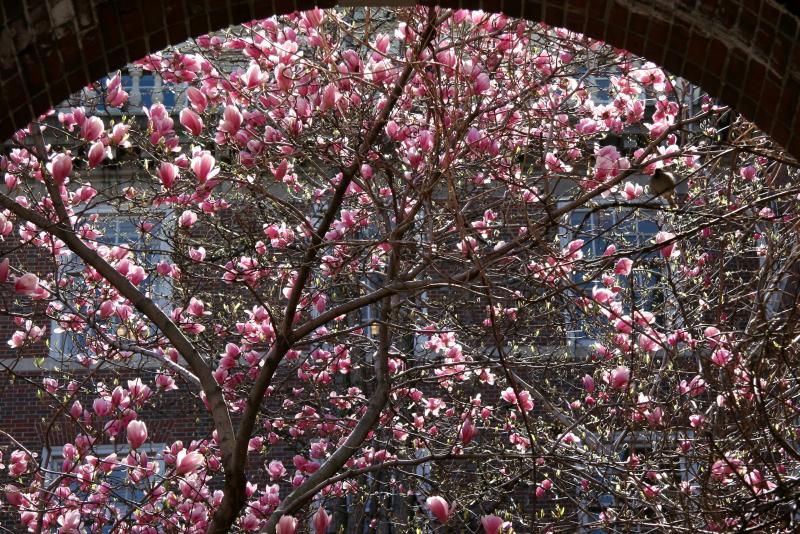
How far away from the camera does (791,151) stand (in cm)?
415

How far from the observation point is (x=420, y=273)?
30.4ft

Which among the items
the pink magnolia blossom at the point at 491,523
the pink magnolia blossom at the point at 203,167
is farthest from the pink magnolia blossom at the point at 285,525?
the pink magnolia blossom at the point at 203,167

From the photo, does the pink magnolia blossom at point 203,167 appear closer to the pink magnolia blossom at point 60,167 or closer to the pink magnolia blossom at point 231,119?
the pink magnolia blossom at point 231,119

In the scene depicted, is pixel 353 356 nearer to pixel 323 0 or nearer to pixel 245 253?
pixel 245 253

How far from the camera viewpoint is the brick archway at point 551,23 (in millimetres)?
3879

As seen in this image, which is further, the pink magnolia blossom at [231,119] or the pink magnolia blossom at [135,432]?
the pink magnolia blossom at [135,432]

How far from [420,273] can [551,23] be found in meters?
5.13

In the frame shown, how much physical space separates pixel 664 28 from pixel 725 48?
24cm

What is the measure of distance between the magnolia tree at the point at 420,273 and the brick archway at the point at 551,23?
102 centimetres

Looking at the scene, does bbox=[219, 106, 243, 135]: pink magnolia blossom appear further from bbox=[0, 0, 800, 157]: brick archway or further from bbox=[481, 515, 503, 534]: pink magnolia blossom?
bbox=[481, 515, 503, 534]: pink magnolia blossom

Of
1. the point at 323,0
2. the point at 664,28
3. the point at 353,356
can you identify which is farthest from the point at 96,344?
the point at 664,28

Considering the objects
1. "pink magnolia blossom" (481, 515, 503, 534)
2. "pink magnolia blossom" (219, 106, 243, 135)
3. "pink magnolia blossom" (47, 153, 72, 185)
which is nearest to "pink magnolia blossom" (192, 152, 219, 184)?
"pink magnolia blossom" (219, 106, 243, 135)

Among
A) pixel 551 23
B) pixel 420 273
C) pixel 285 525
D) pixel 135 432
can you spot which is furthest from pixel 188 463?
pixel 551 23

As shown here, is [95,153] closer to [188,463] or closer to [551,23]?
[188,463]
